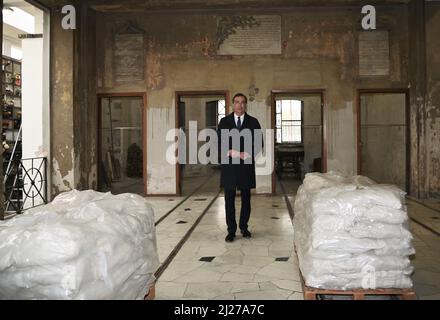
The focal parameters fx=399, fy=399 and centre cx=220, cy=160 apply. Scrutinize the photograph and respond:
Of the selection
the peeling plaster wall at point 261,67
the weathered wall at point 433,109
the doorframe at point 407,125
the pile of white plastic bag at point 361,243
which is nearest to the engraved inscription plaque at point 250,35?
the peeling plaster wall at point 261,67

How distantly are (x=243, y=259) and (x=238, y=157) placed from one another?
1.07 metres

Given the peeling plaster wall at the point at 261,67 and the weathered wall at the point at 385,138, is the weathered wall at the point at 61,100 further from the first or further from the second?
the weathered wall at the point at 385,138

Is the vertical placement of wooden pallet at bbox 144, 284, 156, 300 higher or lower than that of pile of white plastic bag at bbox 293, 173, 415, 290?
lower

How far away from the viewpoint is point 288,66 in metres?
7.73

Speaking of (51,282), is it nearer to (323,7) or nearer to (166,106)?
(166,106)

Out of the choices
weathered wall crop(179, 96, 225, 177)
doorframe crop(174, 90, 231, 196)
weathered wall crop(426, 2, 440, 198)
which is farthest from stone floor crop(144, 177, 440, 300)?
weathered wall crop(179, 96, 225, 177)

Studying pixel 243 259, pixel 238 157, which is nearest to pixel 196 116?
pixel 238 157

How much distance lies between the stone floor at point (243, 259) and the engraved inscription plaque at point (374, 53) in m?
2.98

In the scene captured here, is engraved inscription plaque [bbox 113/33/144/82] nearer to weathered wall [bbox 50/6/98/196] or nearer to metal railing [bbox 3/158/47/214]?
weathered wall [bbox 50/6/98/196]

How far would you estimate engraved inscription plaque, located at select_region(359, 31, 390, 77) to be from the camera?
7602 millimetres

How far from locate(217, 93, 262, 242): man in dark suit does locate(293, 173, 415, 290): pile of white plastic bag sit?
1.76 metres

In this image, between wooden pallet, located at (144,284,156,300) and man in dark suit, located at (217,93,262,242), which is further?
man in dark suit, located at (217,93,262,242)
